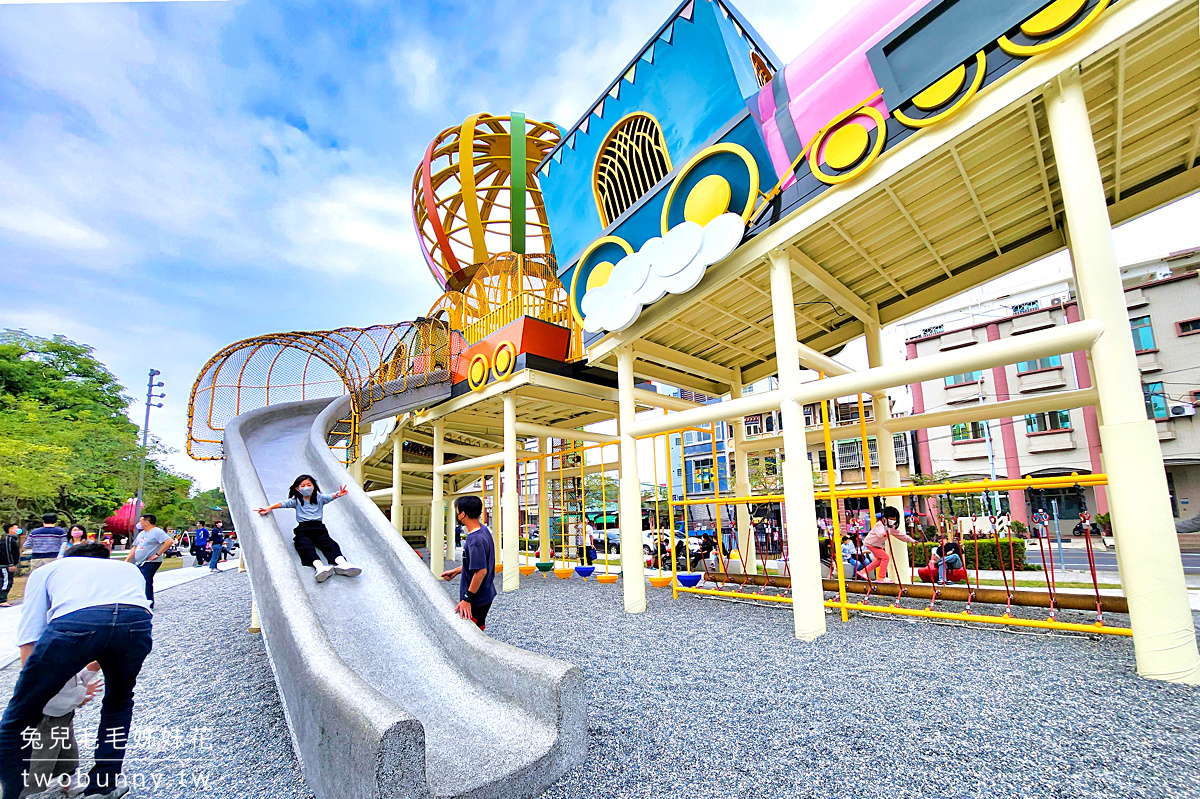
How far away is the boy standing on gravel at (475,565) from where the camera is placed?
16.2ft

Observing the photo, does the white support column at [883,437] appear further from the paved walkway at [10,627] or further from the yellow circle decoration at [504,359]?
the paved walkway at [10,627]

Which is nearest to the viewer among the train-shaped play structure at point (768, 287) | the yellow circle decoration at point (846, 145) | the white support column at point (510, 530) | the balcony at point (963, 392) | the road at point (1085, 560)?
the train-shaped play structure at point (768, 287)

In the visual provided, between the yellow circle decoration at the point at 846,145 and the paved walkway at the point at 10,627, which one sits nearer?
the yellow circle decoration at the point at 846,145

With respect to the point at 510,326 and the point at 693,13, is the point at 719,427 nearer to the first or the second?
the point at 510,326

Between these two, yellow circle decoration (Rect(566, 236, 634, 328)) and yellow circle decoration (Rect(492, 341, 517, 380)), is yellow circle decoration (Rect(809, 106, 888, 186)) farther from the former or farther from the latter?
yellow circle decoration (Rect(492, 341, 517, 380))

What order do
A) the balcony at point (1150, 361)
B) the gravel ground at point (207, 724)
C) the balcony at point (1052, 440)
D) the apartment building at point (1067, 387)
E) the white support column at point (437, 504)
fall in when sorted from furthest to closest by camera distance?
the balcony at point (1052, 440)
the balcony at point (1150, 361)
the apartment building at point (1067, 387)
the white support column at point (437, 504)
the gravel ground at point (207, 724)

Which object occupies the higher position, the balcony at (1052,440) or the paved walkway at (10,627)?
the balcony at (1052,440)

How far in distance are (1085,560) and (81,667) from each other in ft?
86.6

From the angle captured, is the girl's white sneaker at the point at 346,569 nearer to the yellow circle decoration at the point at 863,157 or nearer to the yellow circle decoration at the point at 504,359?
the yellow circle decoration at the point at 504,359

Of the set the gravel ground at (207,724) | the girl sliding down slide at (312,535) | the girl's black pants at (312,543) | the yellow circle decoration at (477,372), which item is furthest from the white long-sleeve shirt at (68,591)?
the yellow circle decoration at (477,372)

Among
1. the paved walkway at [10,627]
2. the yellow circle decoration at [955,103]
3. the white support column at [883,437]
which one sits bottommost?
the paved walkway at [10,627]

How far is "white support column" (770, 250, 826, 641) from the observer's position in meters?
6.37

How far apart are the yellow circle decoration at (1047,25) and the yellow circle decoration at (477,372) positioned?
10.3 m

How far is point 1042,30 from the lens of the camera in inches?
185
